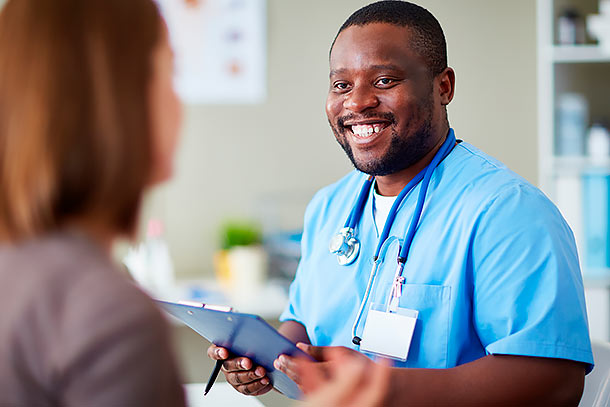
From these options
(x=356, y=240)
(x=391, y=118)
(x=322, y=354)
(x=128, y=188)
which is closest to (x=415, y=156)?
(x=391, y=118)

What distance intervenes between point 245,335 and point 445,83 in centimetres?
68

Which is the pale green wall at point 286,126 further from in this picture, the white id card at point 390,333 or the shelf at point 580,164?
the white id card at point 390,333

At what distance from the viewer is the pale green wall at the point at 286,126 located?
122 inches

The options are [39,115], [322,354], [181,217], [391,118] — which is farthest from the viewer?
[181,217]

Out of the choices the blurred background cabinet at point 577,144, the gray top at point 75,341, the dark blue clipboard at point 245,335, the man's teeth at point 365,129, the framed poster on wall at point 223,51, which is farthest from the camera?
the framed poster on wall at point 223,51

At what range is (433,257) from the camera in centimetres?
118

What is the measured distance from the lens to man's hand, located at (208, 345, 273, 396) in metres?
1.20

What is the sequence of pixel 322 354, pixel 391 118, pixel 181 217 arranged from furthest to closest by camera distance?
pixel 181 217 → pixel 391 118 → pixel 322 354

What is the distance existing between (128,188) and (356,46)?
81cm

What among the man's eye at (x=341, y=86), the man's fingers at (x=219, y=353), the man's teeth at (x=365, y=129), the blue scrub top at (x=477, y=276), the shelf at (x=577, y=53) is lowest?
the man's fingers at (x=219, y=353)

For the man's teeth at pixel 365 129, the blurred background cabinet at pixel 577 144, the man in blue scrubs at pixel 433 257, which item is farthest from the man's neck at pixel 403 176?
the blurred background cabinet at pixel 577 144

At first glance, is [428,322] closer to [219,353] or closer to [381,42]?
[219,353]

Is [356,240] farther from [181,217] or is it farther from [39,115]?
[181,217]

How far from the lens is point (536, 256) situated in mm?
1067
